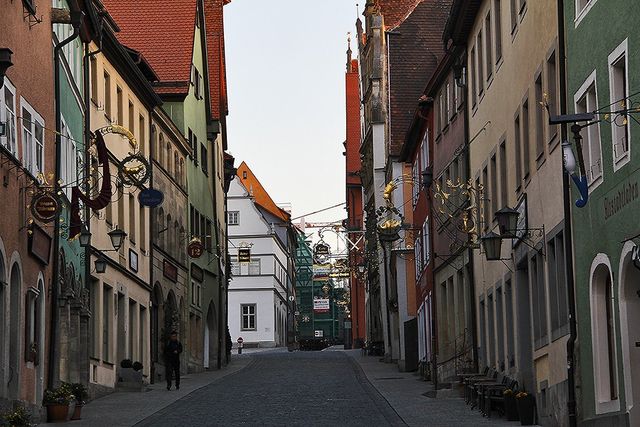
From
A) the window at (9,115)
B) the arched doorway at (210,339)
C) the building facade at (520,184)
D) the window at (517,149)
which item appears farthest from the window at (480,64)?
the arched doorway at (210,339)

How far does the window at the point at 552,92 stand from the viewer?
23.9m

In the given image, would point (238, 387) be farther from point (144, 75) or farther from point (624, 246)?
point (624, 246)

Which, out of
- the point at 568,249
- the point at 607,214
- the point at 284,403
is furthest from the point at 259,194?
the point at 607,214

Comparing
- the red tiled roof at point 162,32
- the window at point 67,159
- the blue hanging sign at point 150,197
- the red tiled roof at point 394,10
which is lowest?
the blue hanging sign at point 150,197

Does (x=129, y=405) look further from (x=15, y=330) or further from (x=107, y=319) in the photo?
(x=15, y=330)

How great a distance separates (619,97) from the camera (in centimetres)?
1930

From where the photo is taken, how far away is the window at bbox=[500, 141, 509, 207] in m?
30.2

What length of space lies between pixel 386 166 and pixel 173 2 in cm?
1172

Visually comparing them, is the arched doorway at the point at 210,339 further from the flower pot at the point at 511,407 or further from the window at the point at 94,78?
the flower pot at the point at 511,407

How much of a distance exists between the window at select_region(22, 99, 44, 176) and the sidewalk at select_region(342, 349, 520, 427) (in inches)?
314

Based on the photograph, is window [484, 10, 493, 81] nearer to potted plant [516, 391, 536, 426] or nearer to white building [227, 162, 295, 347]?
potted plant [516, 391, 536, 426]

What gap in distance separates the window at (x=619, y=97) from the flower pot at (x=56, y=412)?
1192 centimetres

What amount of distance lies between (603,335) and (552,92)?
496cm

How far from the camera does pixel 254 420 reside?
26250 mm
